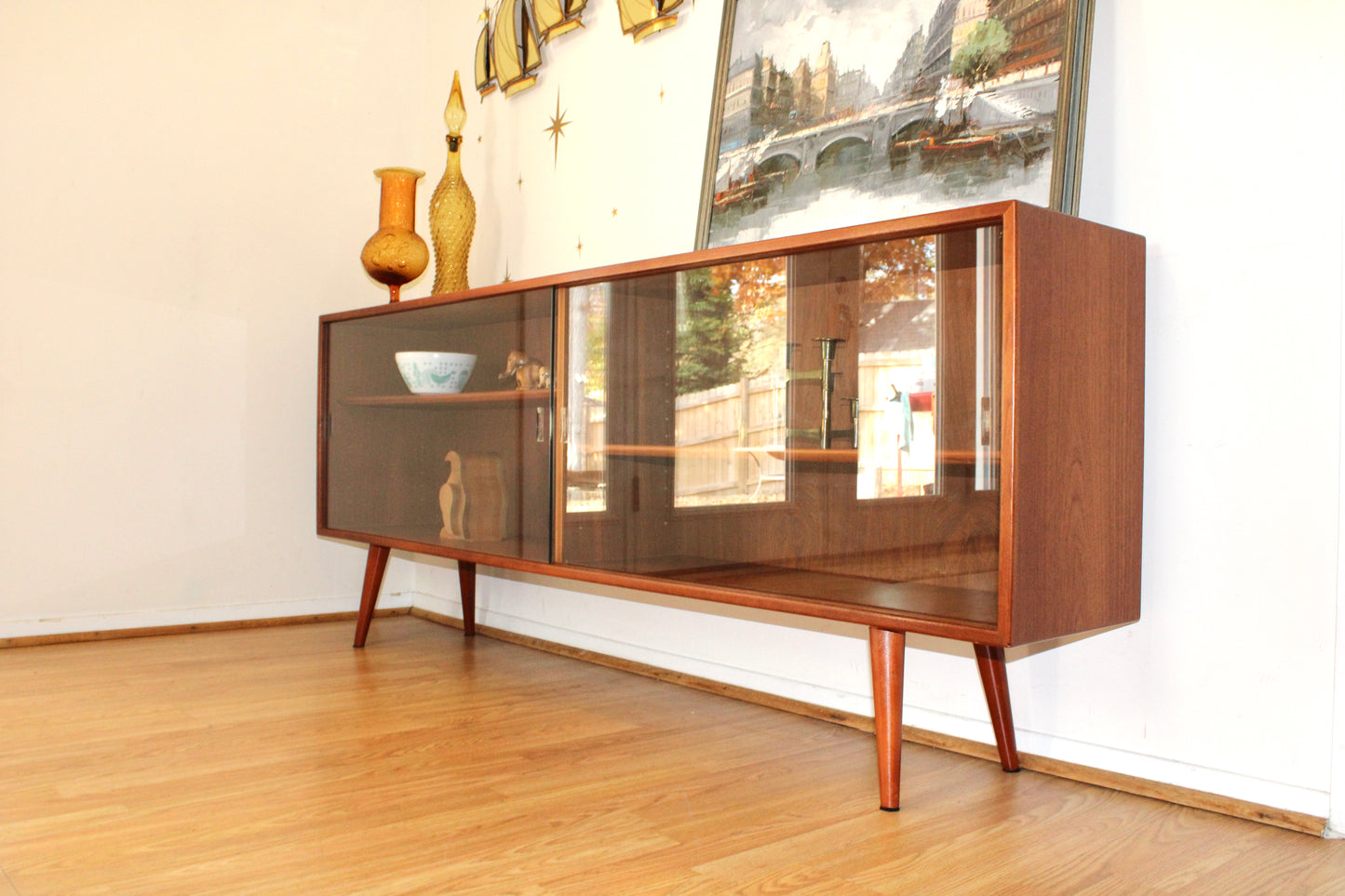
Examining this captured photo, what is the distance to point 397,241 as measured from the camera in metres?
2.52

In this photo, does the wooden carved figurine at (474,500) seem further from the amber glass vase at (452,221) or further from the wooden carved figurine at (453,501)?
the amber glass vase at (452,221)

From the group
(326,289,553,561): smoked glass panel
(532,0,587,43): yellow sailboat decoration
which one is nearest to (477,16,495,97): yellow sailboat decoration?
(532,0,587,43): yellow sailboat decoration

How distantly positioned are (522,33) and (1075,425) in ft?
6.21

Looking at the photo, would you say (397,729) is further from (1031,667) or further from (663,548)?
(1031,667)

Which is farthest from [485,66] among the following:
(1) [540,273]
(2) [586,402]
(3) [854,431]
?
(3) [854,431]

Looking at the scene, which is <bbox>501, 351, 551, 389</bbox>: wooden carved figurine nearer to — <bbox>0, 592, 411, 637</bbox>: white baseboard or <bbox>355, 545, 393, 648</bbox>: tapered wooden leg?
<bbox>355, 545, 393, 648</bbox>: tapered wooden leg

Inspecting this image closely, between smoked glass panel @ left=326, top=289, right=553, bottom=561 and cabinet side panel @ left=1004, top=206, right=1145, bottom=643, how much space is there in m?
0.94

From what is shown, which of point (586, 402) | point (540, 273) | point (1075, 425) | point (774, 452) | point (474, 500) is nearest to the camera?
point (1075, 425)

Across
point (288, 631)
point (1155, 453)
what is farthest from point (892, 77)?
point (288, 631)

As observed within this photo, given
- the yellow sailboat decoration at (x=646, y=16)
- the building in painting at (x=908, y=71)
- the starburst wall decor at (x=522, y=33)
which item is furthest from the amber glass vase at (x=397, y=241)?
the building in painting at (x=908, y=71)

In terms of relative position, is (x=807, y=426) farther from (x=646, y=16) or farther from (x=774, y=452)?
(x=646, y=16)

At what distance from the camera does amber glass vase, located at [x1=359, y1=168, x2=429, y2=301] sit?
8.27 ft

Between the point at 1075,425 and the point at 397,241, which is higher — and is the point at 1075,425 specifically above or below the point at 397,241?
below

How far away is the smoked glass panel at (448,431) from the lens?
1968 mm
